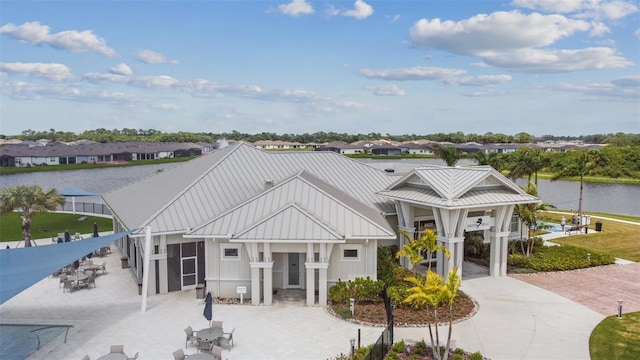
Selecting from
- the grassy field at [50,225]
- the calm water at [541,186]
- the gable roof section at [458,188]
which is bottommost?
the grassy field at [50,225]

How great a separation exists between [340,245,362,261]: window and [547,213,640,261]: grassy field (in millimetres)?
19664

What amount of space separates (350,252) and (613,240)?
24404 mm

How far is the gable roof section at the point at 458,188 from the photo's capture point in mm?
23141

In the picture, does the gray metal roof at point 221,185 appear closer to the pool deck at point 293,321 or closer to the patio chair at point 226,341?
the pool deck at point 293,321

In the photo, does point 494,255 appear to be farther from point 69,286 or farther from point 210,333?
point 69,286

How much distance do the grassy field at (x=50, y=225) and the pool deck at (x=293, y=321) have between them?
513 inches

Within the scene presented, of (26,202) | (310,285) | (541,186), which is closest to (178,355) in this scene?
(310,285)

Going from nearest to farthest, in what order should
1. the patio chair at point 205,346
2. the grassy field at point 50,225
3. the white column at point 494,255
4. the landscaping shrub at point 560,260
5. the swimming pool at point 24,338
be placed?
the swimming pool at point 24,338 < the patio chair at point 205,346 < the white column at point 494,255 < the landscaping shrub at point 560,260 < the grassy field at point 50,225

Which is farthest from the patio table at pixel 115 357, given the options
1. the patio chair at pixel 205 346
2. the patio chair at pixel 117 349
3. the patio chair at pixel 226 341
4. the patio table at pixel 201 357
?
the patio chair at pixel 226 341

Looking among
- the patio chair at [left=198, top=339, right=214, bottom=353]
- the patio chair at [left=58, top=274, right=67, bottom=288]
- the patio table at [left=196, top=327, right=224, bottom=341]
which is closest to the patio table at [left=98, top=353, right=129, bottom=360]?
the patio chair at [left=198, top=339, right=214, bottom=353]

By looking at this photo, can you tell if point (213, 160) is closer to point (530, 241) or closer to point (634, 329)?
point (530, 241)

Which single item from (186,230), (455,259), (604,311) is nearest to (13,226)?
(186,230)

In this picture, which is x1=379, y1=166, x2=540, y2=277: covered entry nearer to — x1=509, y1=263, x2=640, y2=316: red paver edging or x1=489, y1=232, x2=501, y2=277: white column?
x1=489, y1=232, x2=501, y2=277: white column

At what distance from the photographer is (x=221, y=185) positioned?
25.7 m
